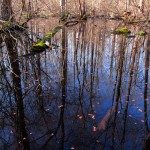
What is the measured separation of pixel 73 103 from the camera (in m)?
5.77

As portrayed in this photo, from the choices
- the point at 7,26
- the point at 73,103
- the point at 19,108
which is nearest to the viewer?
the point at 19,108

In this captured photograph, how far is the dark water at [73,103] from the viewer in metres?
4.23

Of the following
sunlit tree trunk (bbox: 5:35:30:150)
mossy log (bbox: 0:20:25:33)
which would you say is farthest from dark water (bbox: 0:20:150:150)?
mossy log (bbox: 0:20:25:33)

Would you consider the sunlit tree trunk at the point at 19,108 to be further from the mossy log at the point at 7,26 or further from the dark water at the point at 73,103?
the mossy log at the point at 7,26

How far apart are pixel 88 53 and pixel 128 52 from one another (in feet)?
7.24

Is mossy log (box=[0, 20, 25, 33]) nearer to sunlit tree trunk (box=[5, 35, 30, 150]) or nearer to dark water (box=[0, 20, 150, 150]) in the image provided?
dark water (box=[0, 20, 150, 150])

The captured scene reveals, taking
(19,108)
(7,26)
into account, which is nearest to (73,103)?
(19,108)

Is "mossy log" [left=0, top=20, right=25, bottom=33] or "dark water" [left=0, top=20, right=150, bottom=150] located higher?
"mossy log" [left=0, top=20, right=25, bottom=33]

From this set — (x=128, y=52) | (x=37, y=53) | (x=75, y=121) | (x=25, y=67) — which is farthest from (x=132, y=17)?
(x=75, y=121)

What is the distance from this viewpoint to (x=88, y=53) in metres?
11.2

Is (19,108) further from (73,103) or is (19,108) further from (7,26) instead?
(7,26)

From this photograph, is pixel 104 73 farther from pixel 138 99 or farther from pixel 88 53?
pixel 88 53

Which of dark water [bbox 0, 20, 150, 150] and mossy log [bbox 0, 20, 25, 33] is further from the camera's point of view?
mossy log [bbox 0, 20, 25, 33]

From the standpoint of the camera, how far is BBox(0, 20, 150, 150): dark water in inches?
167
